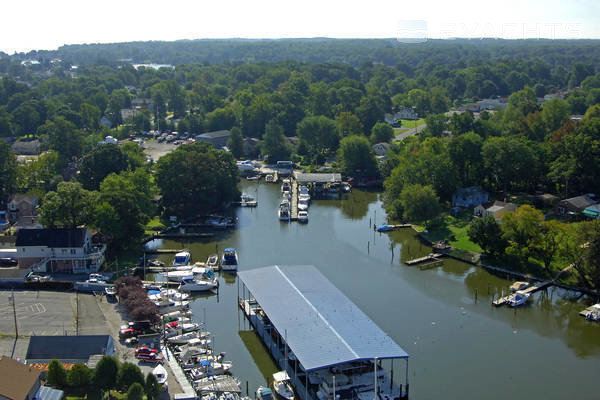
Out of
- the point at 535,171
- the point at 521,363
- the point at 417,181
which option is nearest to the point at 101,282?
the point at 521,363

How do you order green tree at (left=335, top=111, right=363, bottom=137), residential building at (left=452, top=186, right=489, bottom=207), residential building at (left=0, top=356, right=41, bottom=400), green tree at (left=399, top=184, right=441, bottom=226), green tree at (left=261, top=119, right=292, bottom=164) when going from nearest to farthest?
residential building at (left=0, top=356, right=41, bottom=400) < green tree at (left=399, top=184, right=441, bottom=226) < residential building at (left=452, top=186, right=489, bottom=207) < green tree at (left=261, top=119, right=292, bottom=164) < green tree at (left=335, top=111, right=363, bottom=137)

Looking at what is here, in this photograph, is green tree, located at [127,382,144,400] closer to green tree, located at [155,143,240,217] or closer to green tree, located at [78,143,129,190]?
green tree, located at [155,143,240,217]

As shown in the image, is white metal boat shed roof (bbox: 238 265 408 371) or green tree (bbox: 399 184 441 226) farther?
green tree (bbox: 399 184 441 226)

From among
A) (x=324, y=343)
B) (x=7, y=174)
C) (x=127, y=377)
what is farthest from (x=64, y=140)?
(x=324, y=343)

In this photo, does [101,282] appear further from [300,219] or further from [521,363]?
[521,363]

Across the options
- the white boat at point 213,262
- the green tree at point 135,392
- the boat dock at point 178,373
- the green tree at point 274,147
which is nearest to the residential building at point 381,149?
the green tree at point 274,147

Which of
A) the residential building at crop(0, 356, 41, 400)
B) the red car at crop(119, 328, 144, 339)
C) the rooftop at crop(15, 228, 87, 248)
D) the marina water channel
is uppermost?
the rooftop at crop(15, 228, 87, 248)

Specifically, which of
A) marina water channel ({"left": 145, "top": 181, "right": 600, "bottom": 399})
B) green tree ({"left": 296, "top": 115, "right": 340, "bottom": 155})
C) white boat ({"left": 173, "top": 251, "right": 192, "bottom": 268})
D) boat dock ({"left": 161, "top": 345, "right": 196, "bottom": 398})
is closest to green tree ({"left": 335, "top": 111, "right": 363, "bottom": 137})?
green tree ({"left": 296, "top": 115, "right": 340, "bottom": 155})
